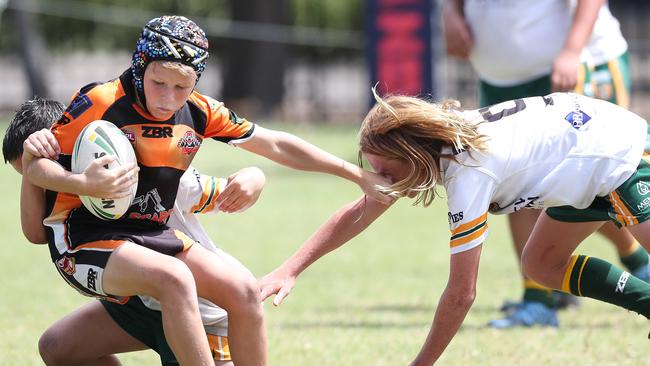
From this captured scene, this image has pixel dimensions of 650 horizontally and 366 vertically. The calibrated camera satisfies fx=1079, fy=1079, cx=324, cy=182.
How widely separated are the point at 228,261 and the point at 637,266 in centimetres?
238

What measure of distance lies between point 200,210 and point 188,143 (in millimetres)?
462

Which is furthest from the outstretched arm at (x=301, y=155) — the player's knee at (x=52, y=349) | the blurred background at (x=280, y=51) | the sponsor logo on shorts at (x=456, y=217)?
the blurred background at (x=280, y=51)

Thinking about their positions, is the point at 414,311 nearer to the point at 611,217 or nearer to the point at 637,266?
the point at 637,266

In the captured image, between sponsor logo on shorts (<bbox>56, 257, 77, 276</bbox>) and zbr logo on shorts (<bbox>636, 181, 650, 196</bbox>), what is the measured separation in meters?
2.07

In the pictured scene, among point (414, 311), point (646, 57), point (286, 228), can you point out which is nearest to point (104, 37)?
point (646, 57)

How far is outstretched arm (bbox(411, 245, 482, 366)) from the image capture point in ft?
12.4

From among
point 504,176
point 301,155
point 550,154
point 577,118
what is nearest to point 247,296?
point 301,155

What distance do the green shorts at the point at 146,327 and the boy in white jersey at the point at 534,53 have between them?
2.01m

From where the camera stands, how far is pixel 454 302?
378 centimetres

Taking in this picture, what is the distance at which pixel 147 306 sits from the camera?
4043mm

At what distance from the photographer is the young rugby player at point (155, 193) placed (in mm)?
3605

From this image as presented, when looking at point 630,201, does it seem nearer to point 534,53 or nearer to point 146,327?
point 146,327

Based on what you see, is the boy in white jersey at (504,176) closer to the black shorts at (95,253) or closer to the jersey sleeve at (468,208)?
the jersey sleeve at (468,208)

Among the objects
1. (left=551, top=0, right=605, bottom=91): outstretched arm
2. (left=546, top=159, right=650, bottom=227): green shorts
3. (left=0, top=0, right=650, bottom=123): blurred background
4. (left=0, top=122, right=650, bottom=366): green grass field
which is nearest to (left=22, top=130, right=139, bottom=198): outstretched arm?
(left=0, top=122, right=650, bottom=366): green grass field
